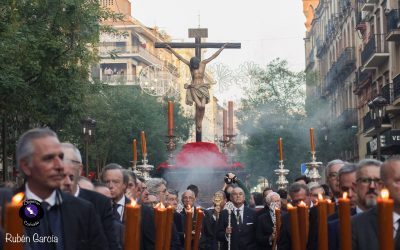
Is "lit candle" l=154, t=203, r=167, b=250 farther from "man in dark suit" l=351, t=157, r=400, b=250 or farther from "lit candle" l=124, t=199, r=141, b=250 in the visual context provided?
"man in dark suit" l=351, t=157, r=400, b=250

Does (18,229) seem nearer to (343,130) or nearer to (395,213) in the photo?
(395,213)

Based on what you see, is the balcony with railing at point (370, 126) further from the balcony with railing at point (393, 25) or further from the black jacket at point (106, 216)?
the black jacket at point (106, 216)

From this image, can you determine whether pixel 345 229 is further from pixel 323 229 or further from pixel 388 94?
pixel 388 94

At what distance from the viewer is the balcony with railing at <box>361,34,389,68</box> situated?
1820 inches

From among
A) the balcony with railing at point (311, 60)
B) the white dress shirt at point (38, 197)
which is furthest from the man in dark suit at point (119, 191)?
the balcony with railing at point (311, 60)

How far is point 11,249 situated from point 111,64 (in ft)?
354

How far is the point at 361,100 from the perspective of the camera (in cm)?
5775

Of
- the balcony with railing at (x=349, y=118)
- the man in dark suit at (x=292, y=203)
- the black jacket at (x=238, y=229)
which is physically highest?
the balcony with railing at (x=349, y=118)

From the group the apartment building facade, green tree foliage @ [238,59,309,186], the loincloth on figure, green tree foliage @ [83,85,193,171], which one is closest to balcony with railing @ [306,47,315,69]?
the apartment building facade

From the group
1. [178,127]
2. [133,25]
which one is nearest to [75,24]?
[178,127]

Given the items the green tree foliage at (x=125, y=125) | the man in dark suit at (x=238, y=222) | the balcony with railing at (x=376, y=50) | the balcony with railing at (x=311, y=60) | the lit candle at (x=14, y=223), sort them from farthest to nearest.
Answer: the balcony with railing at (x=311, y=60) → the green tree foliage at (x=125, y=125) → the balcony with railing at (x=376, y=50) → the man in dark suit at (x=238, y=222) → the lit candle at (x=14, y=223)

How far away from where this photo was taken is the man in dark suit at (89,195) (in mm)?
6621

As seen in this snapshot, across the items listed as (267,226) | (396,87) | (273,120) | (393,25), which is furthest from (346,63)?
(267,226)

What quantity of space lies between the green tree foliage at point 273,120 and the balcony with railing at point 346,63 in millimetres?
2392
